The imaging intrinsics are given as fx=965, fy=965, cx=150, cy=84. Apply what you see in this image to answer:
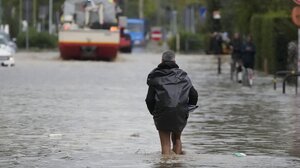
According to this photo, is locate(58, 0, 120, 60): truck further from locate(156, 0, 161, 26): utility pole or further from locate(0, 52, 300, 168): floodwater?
locate(156, 0, 161, 26): utility pole

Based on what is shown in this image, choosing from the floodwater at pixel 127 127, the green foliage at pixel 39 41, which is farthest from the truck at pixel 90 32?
the green foliage at pixel 39 41

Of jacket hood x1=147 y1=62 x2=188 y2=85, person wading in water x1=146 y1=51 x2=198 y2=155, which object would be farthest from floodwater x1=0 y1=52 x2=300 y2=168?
jacket hood x1=147 y1=62 x2=188 y2=85

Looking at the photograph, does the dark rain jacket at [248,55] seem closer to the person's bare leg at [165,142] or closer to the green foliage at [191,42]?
the person's bare leg at [165,142]

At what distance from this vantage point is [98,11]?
169ft

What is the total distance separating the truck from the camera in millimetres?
48875

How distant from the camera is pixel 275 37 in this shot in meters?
36.9

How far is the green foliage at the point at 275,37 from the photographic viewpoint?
3562 centimetres

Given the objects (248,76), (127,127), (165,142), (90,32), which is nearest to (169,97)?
(165,142)

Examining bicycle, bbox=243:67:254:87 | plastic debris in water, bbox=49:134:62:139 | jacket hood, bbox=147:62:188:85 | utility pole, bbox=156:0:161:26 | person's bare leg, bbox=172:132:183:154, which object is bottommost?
utility pole, bbox=156:0:161:26

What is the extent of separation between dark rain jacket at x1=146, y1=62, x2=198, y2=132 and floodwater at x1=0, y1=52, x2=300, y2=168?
0.53 meters

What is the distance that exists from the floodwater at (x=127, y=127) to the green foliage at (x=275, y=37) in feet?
14.0

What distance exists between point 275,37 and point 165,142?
24.1m

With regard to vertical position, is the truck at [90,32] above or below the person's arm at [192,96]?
below

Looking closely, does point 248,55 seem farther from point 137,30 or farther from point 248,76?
point 137,30
